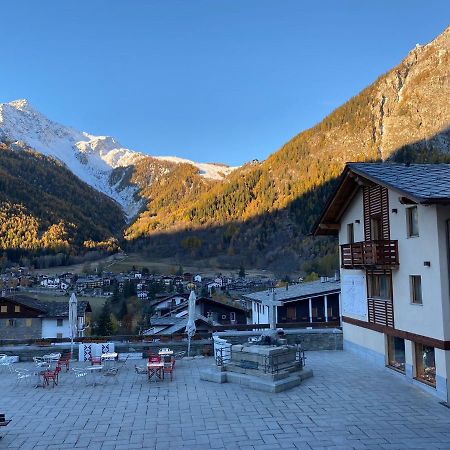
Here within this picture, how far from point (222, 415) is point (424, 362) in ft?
24.1

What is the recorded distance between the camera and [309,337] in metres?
21.5

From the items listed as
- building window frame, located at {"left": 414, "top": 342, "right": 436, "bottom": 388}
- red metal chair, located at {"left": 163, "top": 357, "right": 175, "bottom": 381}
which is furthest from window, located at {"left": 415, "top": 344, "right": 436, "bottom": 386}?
red metal chair, located at {"left": 163, "top": 357, "right": 175, "bottom": 381}

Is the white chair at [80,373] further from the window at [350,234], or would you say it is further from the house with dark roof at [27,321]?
the house with dark roof at [27,321]

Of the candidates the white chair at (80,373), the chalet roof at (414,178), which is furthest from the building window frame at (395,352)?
the white chair at (80,373)

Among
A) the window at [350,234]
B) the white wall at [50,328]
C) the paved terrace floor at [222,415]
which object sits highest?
the window at [350,234]

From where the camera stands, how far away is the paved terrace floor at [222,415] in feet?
33.1

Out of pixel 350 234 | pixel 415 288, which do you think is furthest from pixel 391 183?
pixel 350 234

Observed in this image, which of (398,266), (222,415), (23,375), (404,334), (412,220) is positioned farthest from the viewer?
(398,266)

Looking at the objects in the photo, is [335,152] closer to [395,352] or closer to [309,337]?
[309,337]

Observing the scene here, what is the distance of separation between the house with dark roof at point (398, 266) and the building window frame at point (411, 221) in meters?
0.03

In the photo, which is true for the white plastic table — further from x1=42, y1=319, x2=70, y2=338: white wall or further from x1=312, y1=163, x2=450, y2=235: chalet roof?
x1=42, y1=319, x2=70, y2=338: white wall

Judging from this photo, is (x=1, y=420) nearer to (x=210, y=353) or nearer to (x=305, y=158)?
(x=210, y=353)

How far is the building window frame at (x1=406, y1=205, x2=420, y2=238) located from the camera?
1527 centimetres

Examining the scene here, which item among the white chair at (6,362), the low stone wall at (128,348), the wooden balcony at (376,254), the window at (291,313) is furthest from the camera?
the window at (291,313)
